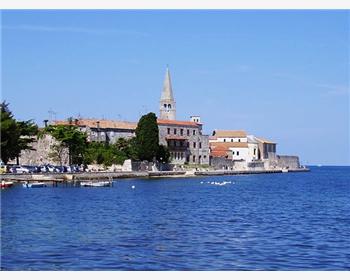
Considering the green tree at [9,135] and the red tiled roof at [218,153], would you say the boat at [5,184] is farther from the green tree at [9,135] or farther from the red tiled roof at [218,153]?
the red tiled roof at [218,153]

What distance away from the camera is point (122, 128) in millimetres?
79375

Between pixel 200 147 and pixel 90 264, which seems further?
pixel 200 147

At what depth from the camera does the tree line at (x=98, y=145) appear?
5891 cm

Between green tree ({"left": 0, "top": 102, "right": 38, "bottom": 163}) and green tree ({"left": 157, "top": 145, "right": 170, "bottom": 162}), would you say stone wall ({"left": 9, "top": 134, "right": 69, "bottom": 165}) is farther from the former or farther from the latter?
green tree ({"left": 0, "top": 102, "right": 38, "bottom": 163})

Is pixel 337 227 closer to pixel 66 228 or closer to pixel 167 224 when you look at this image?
pixel 167 224

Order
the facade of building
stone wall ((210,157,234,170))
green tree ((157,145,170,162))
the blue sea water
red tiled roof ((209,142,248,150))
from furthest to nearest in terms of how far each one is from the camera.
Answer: red tiled roof ((209,142,248,150)) → the facade of building → stone wall ((210,157,234,170)) → green tree ((157,145,170,162)) → the blue sea water

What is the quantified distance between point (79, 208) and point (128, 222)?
21.0ft

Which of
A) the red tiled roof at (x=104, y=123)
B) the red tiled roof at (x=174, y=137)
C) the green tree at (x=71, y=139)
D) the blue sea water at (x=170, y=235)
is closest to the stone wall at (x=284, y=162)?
the red tiled roof at (x=174, y=137)

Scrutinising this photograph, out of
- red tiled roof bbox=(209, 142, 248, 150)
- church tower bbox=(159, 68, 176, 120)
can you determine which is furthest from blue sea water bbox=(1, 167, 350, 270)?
red tiled roof bbox=(209, 142, 248, 150)

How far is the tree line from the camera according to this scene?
5891 centimetres
